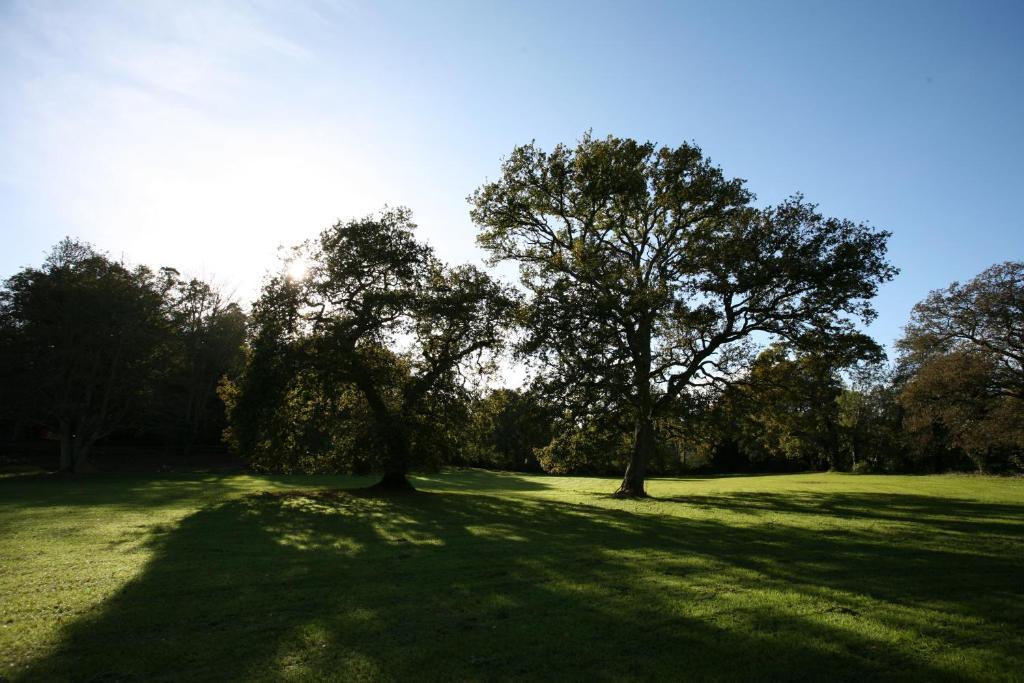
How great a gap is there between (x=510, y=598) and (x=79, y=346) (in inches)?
1574

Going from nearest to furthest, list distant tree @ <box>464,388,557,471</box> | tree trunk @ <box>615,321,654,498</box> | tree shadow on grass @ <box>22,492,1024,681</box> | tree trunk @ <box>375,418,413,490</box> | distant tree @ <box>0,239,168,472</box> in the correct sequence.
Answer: tree shadow on grass @ <box>22,492,1024,681</box>, tree trunk @ <box>375,418,413,490</box>, tree trunk @ <box>615,321,654,498</box>, distant tree @ <box>464,388,557,471</box>, distant tree @ <box>0,239,168,472</box>

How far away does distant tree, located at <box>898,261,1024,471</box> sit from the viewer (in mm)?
38312

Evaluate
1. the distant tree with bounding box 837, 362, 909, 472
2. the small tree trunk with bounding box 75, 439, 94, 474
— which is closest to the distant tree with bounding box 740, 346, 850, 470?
the distant tree with bounding box 837, 362, 909, 472

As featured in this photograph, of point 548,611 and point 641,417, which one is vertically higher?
point 641,417

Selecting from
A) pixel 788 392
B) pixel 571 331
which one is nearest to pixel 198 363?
pixel 571 331

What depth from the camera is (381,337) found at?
24562 millimetres

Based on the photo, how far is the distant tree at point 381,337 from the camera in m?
22.6

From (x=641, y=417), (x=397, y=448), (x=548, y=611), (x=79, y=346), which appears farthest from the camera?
(x=79, y=346)

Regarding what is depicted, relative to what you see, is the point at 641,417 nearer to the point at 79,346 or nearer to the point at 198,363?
the point at 79,346

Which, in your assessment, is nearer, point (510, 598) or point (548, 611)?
point (548, 611)

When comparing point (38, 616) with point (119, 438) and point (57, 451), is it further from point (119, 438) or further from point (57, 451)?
point (119, 438)

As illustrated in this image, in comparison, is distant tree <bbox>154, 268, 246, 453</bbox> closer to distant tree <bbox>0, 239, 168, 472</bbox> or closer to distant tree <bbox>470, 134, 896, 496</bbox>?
distant tree <bbox>0, 239, 168, 472</bbox>

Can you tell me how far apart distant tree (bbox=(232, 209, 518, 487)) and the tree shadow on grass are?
29.6 feet

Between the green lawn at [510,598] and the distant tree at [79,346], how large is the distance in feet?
79.5
